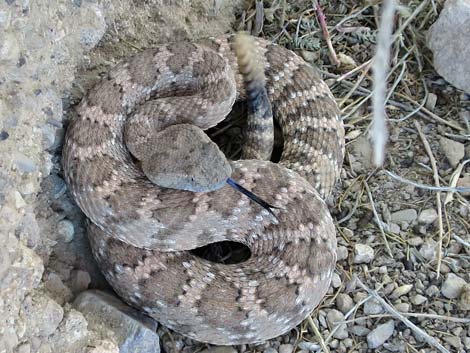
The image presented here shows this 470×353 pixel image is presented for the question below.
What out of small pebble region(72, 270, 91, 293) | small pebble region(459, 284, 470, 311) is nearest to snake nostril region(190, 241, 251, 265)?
small pebble region(72, 270, 91, 293)

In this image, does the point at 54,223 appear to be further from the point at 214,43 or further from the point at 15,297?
the point at 214,43

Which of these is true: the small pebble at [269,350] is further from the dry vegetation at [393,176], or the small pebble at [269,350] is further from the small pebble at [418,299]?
the small pebble at [418,299]

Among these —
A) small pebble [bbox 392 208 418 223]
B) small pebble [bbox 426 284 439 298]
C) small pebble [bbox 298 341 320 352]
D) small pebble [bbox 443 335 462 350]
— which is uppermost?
small pebble [bbox 392 208 418 223]

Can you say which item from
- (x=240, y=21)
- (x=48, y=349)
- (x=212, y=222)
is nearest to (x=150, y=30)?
(x=240, y=21)

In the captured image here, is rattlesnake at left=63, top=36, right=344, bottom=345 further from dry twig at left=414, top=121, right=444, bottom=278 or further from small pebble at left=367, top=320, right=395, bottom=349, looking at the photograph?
dry twig at left=414, top=121, right=444, bottom=278

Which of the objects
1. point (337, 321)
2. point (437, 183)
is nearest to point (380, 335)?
point (337, 321)

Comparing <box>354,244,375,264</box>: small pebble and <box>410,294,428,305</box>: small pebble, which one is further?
<box>354,244,375,264</box>: small pebble

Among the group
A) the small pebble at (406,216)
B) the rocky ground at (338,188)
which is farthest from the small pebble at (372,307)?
the small pebble at (406,216)
